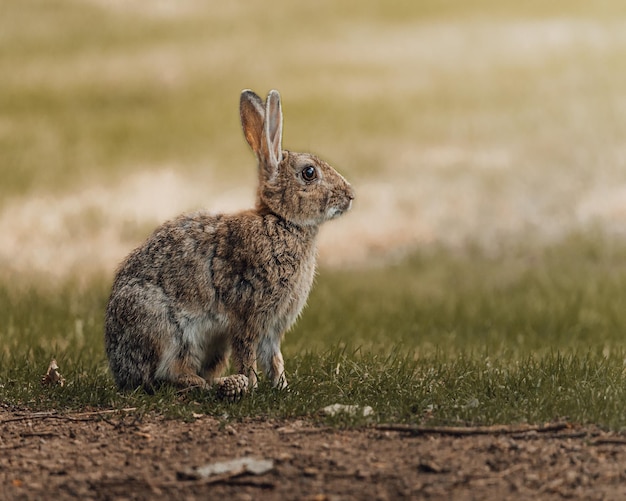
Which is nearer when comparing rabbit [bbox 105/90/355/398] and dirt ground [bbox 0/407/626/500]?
dirt ground [bbox 0/407/626/500]

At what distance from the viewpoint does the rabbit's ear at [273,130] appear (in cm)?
809

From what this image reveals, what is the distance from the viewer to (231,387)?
7.62 m

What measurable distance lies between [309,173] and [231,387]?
1.76 metres

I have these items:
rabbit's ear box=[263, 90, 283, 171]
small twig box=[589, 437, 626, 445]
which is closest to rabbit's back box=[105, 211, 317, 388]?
rabbit's ear box=[263, 90, 283, 171]

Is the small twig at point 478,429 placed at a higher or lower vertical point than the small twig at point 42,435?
higher

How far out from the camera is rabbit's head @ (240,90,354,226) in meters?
8.17

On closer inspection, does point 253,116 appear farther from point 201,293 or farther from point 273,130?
point 201,293

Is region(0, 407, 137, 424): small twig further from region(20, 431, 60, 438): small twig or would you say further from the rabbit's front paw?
the rabbit's front paw

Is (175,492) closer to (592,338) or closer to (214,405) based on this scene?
(214,405)

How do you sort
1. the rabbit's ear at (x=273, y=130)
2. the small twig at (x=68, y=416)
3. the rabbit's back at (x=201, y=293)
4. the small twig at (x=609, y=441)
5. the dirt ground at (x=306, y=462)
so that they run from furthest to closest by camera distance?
the rabbit's ear at (x=273, y=130), the rabbit's back at (x=201, y=293), the small twig at (x=68, y=416), the small twig at (x=609, y=441), the dirt ground at (x=306, y=462)

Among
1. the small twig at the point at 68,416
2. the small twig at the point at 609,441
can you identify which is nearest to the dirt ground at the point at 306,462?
the small twig at the point at 609,441

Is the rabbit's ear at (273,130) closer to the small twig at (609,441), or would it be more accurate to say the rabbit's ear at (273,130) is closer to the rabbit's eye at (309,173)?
the rabbit's eye at (309,173)

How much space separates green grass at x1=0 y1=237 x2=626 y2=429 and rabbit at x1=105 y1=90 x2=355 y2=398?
0.94 feet

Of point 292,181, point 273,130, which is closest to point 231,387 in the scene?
point 292,181
